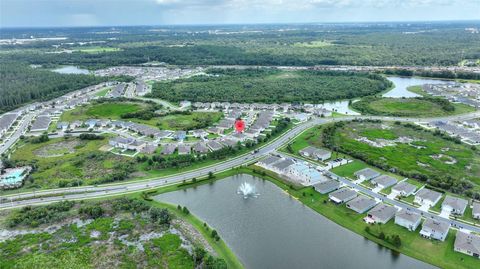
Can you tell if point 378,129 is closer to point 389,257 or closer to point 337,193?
point 337,193

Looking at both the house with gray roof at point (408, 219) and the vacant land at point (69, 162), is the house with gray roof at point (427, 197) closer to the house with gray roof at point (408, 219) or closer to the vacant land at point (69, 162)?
the house with gray roof at point (408, 219)

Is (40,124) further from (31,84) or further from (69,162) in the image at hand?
(31,84)

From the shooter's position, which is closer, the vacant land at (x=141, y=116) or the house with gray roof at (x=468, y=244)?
the house with gray roof at (x=468, y=244)

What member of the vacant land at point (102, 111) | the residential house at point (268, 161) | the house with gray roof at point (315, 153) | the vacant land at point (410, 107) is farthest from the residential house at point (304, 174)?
the vacant land at point (102, 111)

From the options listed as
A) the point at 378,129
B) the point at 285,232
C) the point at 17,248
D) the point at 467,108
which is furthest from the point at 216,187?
the point at 467,108

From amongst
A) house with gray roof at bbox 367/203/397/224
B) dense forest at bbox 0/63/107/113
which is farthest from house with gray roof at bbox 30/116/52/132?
house with gray roof at bbox 367/203/397/224

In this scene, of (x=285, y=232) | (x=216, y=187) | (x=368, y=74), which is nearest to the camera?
(x=285, y=232)
